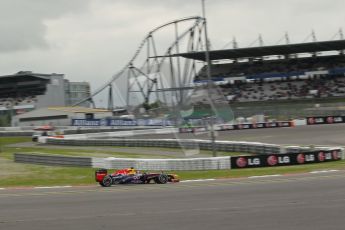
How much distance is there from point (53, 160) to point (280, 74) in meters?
54.1

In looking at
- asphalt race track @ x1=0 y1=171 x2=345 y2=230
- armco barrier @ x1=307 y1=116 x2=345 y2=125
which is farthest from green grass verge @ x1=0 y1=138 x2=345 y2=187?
armco barrier @ x1=307 y1=116 x2=345 y2=125

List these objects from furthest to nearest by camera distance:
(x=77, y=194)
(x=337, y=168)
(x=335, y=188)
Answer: (x=337, y=168), (x=77, y=194), (x=335, y=188)

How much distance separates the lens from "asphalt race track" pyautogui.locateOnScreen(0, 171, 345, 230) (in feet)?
30.3

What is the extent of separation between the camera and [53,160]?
26547mm

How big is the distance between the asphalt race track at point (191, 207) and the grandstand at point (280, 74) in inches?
2132

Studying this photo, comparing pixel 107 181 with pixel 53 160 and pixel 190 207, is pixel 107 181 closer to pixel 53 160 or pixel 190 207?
→ pixel 190 207

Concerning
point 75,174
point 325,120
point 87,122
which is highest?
point 87,122

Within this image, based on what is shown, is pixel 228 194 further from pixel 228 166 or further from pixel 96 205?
pixel 228 166

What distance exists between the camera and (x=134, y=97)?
69812mm

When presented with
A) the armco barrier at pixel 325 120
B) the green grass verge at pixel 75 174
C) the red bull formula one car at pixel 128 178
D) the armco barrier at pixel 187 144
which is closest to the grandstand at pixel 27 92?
the armco barrier at pixel 187 144

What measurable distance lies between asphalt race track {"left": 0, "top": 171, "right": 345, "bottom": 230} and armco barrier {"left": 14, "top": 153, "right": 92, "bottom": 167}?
8.23m

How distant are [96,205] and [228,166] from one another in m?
11.1

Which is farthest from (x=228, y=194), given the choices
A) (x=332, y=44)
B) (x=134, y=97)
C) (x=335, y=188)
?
(x=332, y=44)

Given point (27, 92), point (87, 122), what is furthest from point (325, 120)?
point (27, 92)
